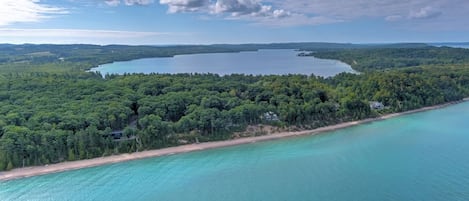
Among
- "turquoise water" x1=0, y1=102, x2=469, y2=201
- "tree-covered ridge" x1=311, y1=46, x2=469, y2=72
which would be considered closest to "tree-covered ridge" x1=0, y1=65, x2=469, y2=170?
"turquoise water" x1=0, y1=102, x2=469, y2=201

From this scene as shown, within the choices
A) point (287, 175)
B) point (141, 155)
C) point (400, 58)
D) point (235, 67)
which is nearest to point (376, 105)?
point (287, 175)

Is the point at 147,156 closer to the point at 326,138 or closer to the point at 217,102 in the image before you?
the point at 217,102

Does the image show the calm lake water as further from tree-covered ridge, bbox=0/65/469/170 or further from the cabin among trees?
tree-covered ridge, bbox=0/65/469/170

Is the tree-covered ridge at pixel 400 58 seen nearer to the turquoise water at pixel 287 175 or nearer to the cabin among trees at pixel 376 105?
the cabin among trees at pixel 376 105

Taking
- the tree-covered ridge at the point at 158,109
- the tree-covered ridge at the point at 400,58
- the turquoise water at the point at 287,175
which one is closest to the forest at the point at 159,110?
the tree-covered ridge at the point at 158,109

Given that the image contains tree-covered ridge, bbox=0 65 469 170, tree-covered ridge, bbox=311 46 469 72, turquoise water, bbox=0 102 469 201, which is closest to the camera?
turquoise water, bbox=0 102 469 201

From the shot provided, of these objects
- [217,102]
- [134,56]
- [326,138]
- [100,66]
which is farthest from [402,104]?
[134,56]

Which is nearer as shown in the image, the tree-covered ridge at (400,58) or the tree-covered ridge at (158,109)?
the tree-covered ridge at (158,109)
